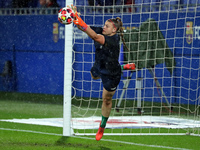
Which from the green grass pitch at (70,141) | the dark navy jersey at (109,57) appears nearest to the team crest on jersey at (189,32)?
the green grass pitch at (70,141)

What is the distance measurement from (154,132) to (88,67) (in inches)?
247

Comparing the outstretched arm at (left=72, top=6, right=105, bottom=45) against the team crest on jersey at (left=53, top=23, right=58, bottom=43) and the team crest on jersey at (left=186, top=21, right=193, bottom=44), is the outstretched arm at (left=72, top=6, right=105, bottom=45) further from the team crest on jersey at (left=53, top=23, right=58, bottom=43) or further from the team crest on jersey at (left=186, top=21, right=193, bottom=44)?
the team crest on jersey at (left=53, top=23, right=58, bottom=43)

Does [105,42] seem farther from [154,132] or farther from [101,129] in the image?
[154,132]

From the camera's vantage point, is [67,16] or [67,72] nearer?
[67,16]

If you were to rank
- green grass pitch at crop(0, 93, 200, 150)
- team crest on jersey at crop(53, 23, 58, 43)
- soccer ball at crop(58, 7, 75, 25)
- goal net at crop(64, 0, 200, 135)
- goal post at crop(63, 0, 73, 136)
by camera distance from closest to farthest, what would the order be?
soccer ball at crop(58, 7, 75, 25) → green grass pitch at crop(0, 93, 200, 150) → goal post at crop(63, 0, 73, 136) → goal net at crop(64, 0, 200, 135) → team crest on jersey at crop(53, 23, 58, 43)

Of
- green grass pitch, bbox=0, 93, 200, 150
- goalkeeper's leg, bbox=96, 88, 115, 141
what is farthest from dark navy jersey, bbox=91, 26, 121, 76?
green grass pitch, bbox=0, 93, 200, 150

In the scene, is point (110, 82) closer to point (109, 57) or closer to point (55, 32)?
point (109, 57)

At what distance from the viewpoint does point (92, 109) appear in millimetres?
11469

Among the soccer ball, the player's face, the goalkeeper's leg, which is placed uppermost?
the soccer ball

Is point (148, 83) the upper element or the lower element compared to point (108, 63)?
lower

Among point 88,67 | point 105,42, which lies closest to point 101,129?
point 105,42

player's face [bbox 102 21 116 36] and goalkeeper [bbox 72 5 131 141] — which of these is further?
player's face [bbox 102 21 116 36]

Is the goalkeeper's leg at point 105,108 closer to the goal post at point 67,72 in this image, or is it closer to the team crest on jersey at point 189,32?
the goal post at point 67,72

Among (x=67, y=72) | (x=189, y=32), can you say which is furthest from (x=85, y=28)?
(x=189, y=32)
